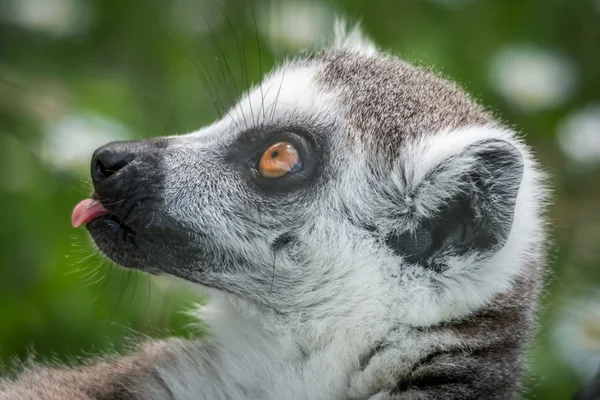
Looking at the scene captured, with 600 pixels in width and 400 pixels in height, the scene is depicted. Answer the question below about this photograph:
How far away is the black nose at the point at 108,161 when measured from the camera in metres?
2.68

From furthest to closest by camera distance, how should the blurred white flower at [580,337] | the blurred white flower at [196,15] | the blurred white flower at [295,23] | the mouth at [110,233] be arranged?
the blurred white flower at [196,15]
the blurred white flower at [295,23]
the blurred white flower at [580,337]
the mouth at [110,233]

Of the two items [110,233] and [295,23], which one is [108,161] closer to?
[110,233]

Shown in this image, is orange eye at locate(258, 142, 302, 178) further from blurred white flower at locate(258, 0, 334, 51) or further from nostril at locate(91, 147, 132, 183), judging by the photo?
blurred white flower at locate(258, 0, 334, 51)

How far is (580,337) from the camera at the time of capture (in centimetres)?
406

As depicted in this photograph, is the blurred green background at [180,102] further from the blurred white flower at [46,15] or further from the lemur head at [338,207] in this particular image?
the lemur head at [338,207]

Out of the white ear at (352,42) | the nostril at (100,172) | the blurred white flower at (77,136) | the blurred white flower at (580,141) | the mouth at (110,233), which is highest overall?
the blurred white flower at (580,141)

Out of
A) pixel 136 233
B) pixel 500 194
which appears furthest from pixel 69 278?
pixel 500 194

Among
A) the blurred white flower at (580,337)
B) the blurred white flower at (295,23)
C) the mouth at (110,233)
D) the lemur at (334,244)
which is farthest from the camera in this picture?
the blurred white flower at (295,23)

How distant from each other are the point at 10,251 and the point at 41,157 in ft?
1.58

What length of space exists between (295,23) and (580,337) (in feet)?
7.64

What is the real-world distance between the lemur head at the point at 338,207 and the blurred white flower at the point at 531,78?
2.17 m

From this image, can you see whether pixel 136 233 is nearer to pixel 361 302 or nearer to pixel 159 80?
pixel 361 302

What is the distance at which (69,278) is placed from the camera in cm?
403

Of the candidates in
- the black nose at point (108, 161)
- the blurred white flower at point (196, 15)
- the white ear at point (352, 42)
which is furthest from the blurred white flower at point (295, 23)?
the black nose at point (108, 161)
